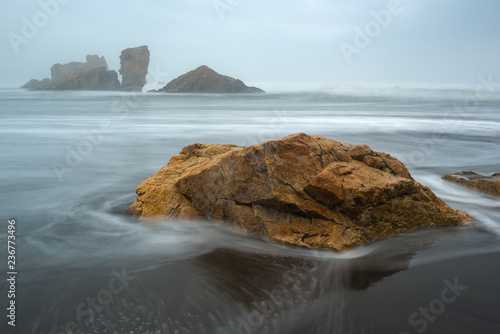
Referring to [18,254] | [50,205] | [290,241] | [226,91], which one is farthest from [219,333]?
[226,91]

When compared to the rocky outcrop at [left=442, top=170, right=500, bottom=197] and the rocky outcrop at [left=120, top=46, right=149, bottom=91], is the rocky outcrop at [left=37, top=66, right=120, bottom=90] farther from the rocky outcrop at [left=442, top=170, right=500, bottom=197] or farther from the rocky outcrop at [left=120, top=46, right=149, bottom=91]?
the rocky outcrop at [left=442, top=170, right=500, bottom=197]

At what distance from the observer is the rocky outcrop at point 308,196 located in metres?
4.69

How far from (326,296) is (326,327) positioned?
45 cm

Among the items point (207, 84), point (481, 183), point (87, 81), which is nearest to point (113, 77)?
point (87, 81)

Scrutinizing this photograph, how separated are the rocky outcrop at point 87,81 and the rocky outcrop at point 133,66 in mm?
5327

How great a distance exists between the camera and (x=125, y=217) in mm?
6059

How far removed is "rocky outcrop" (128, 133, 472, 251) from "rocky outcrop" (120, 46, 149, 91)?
12677 cm

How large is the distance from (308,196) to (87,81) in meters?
135

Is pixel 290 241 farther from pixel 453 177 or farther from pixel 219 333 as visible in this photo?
pixel 453 177

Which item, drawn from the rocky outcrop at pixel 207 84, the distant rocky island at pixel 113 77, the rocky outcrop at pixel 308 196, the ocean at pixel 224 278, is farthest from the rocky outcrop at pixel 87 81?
the rocky outcrop at pixel 308 196

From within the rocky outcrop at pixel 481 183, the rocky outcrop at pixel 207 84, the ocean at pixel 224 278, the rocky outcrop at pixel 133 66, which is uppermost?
the rocky outcrop at pixel 133 66

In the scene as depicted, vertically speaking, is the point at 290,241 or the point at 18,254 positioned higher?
the point at 290,241

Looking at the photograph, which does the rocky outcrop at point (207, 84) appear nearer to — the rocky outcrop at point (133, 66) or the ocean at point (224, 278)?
the rocky outcrop at point (133, 66)

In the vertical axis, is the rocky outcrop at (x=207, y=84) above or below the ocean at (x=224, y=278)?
above
